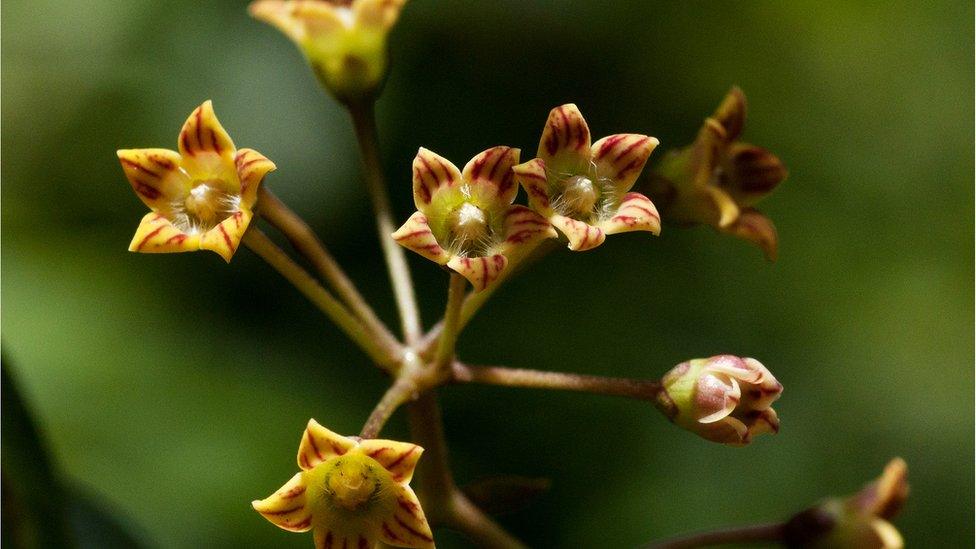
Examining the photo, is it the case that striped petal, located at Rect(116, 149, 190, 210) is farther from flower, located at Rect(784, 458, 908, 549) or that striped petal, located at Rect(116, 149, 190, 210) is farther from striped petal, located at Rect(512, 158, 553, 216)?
flower, located at Rect(784, 458, 908, 549)

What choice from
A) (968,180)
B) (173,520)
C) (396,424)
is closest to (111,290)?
(173,520)

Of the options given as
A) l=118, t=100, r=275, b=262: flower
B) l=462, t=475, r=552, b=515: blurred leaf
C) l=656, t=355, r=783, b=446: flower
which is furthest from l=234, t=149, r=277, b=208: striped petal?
l=656, t=355, r=783, b=446: flower

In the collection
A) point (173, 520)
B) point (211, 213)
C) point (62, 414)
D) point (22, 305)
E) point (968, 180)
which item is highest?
point (211, 213)

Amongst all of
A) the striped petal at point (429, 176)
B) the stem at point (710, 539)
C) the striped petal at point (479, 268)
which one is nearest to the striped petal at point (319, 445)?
the striped petal at point (479, 268)

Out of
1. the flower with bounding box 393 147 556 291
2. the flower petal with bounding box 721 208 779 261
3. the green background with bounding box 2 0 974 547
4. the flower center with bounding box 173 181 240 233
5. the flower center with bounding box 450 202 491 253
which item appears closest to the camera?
the flower with bounding box 393 147 556 291

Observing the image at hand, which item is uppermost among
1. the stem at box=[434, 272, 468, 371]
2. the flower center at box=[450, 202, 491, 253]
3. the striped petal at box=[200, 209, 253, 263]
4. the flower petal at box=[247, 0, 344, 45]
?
the flower petal at box=[247, 0, 344, 45]

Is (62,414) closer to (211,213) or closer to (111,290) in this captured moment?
(111,290)
